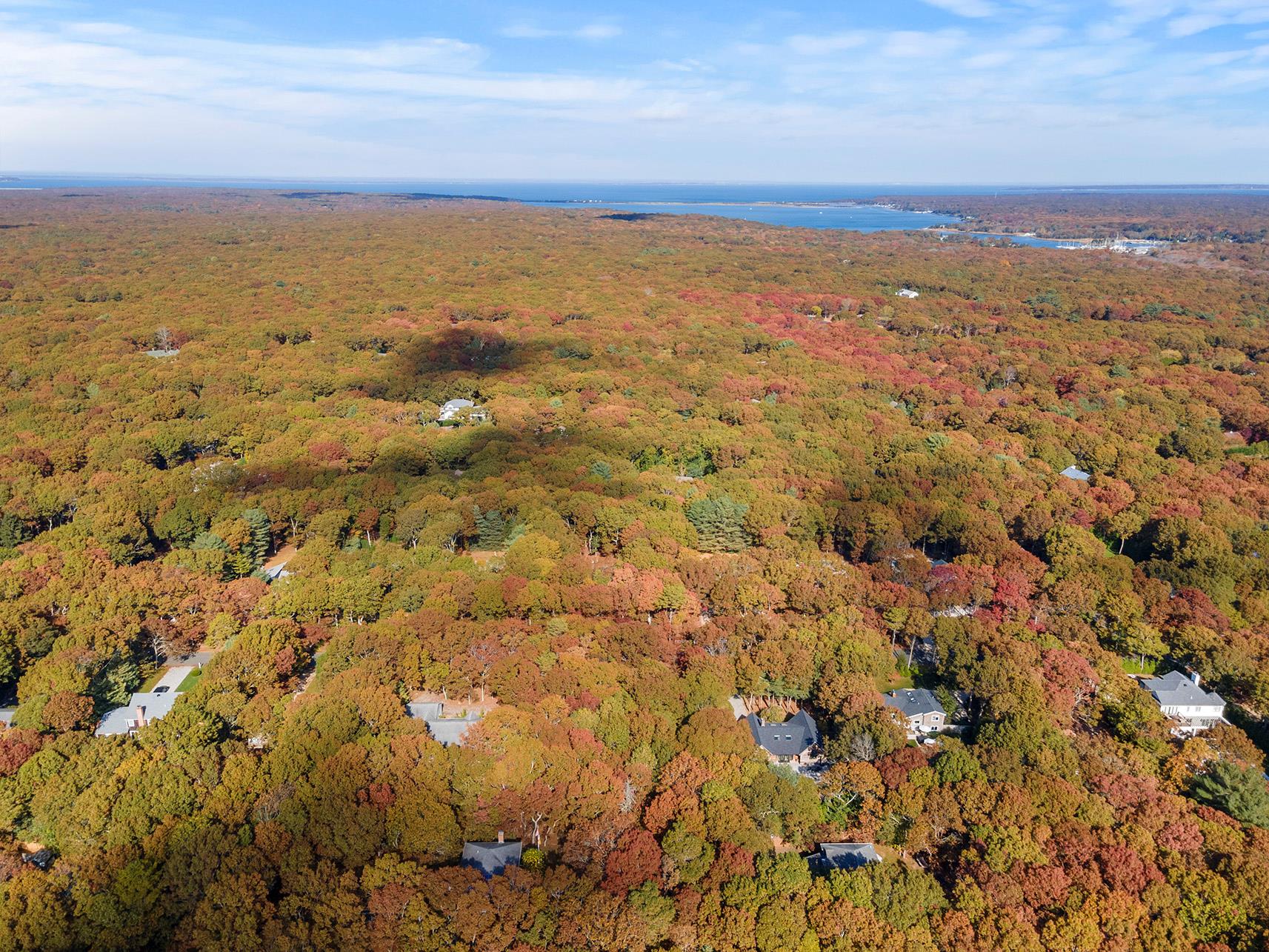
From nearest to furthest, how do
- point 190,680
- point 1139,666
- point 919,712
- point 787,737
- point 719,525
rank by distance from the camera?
point 787,737 < point 919,712 < point 190,680 < point 1139,666 < point 719,525

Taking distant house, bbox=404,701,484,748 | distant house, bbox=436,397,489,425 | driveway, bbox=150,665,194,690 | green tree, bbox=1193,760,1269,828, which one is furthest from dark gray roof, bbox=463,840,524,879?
distant house, bbox=436,397,489,425

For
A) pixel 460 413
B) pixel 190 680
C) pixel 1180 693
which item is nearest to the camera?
pixel 1180 693

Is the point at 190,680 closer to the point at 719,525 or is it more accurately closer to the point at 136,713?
the point at 136,713

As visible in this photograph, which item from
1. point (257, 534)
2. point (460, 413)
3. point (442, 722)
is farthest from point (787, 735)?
point (460, 413)

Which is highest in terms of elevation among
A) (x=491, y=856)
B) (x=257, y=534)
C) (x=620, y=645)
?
(x=257, y=534)

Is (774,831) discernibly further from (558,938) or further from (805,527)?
(805,527)

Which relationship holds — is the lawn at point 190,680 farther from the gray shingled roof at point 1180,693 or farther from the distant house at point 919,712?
the gray shingled roof at point 1180,693

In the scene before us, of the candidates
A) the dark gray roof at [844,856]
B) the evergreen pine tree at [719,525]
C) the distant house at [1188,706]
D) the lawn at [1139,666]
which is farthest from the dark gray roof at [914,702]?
the evergreen pine tree at [719,525]
